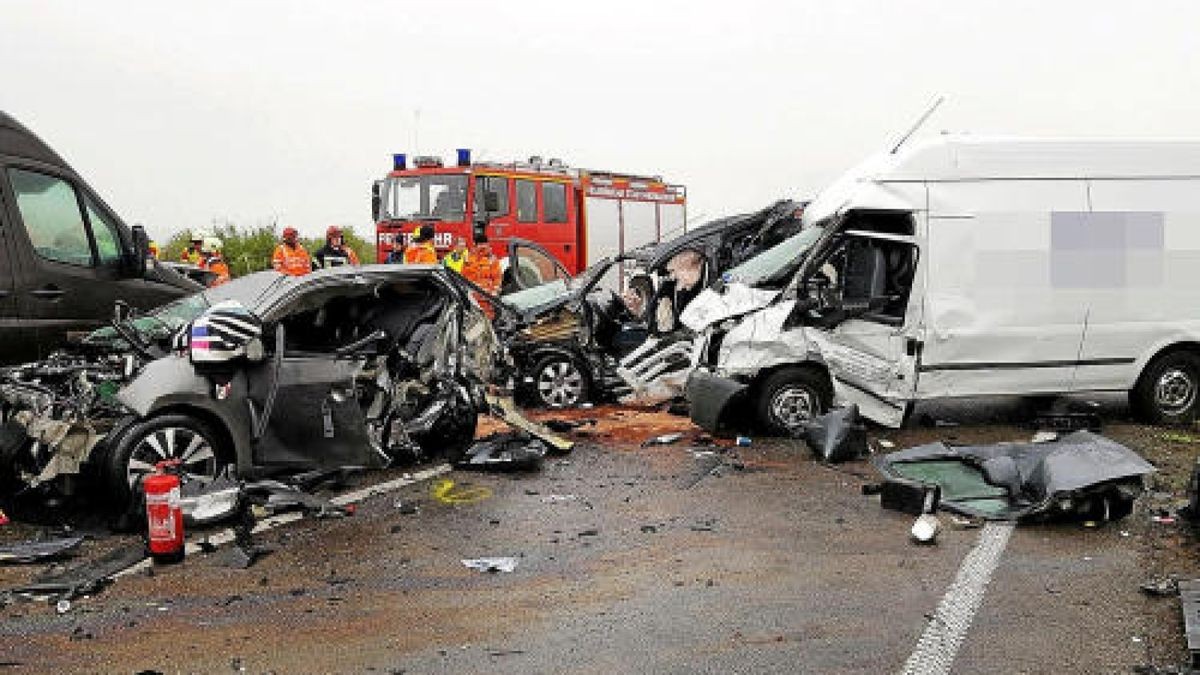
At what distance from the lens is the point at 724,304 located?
880 cm

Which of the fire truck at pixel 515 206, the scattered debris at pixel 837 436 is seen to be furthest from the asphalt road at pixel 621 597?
the fire truck at pixel 515 206

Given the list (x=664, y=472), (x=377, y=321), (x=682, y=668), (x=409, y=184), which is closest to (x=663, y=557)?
(x=682, y=668)

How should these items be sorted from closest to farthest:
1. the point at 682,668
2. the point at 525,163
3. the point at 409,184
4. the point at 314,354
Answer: the point at 682,668, the point at 314,354, the point at 409,184, the point at 525,163

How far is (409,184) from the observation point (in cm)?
1592

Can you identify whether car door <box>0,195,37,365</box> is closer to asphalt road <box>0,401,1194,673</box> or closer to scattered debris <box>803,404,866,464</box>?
asphalt road <box>0,401,1194,673</box>

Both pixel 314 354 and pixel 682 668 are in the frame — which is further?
pixel 314 354

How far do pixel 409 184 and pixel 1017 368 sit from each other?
33.5 ft

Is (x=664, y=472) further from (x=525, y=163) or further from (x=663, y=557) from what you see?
(x=525, y=163)

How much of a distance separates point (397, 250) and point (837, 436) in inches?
360

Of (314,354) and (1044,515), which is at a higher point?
(314,354)

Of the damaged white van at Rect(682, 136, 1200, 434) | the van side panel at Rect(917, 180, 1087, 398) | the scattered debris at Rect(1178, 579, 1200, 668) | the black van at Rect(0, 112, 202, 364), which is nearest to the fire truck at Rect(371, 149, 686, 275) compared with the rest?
the black van at Rect(0, 112, 202, 364)

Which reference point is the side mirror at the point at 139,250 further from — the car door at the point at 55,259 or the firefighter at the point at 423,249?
the firefighter at the point at 423,249

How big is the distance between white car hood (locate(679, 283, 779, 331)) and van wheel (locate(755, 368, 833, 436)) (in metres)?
0.61

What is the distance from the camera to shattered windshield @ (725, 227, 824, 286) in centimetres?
860
